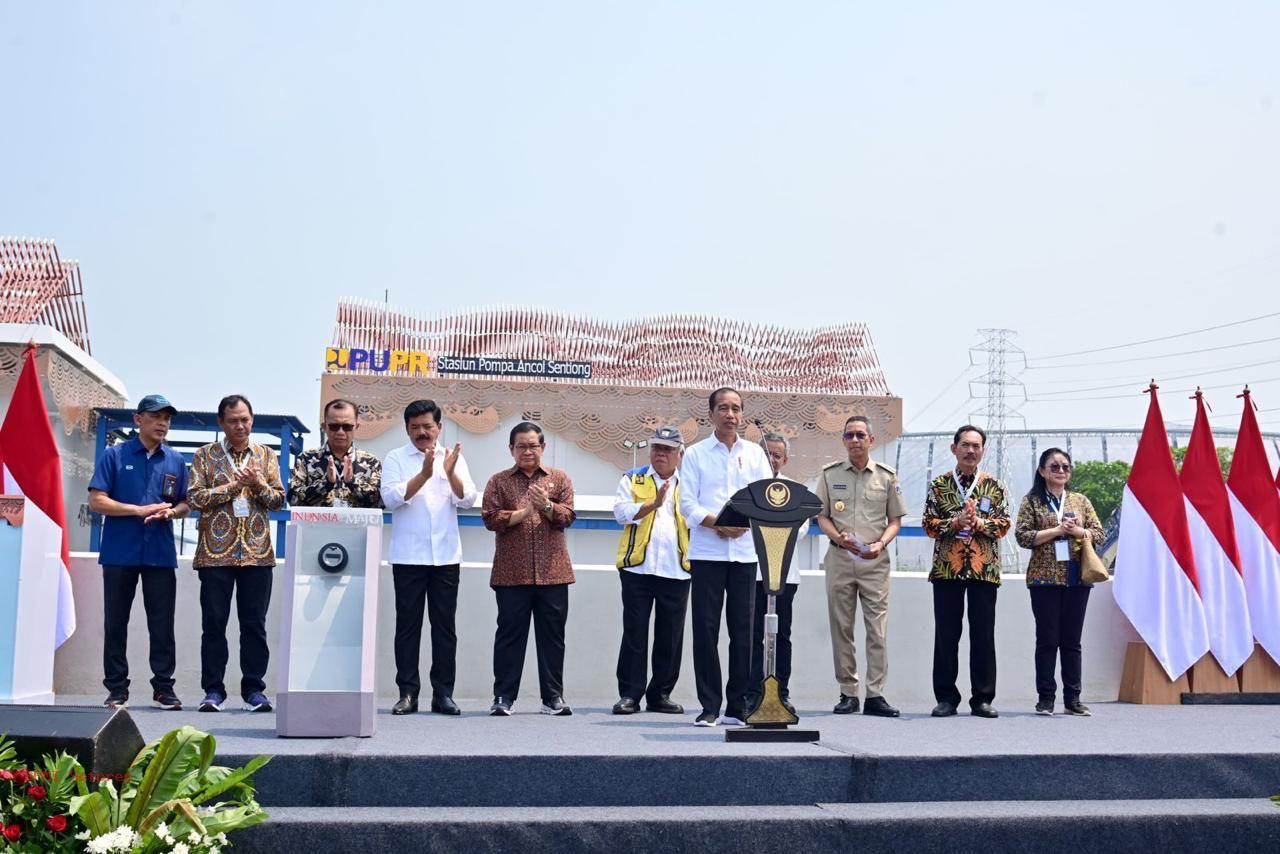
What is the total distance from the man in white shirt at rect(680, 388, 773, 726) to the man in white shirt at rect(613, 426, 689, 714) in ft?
1.12

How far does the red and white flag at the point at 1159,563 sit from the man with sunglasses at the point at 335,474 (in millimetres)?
4583

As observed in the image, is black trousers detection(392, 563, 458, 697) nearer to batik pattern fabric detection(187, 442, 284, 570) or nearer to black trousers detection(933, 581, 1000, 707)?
batik pattern fabric detection(187, 442, 284, 570)

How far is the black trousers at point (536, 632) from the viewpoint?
244 inches

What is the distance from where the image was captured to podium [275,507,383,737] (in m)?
5.08

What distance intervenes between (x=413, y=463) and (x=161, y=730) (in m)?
1.73

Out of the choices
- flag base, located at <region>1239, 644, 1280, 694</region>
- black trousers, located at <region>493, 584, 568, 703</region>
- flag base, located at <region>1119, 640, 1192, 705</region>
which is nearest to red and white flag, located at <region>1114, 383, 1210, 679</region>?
flag base, located at <region>1119, 640, 1192, 705</region>

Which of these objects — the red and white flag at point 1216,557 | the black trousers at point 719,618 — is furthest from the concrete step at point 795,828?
the red and white flag at point 1216,557

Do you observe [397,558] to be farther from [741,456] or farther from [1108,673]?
[1108,673]

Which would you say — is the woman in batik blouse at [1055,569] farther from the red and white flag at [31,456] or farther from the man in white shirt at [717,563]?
the red and white flag at [31,456]

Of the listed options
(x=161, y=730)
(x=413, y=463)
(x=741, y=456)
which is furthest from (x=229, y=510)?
(x=741, y=456)

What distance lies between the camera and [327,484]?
582cm

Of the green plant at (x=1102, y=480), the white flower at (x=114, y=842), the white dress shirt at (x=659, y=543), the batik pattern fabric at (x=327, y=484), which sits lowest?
the white flower at (x=114, y=842)

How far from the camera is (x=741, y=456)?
20.2 ft

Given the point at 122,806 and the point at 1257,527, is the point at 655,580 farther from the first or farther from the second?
the point at 1257,527
